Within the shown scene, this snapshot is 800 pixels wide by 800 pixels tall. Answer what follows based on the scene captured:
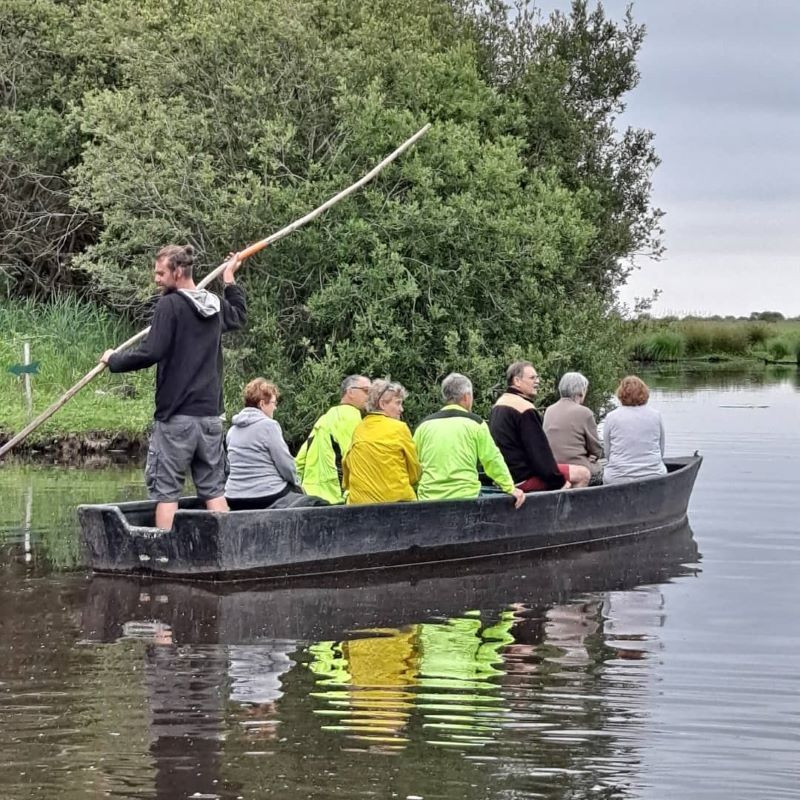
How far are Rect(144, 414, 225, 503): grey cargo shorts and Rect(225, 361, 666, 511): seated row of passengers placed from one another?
678 mm

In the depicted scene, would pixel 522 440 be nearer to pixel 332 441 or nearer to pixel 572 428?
pixel 572 428

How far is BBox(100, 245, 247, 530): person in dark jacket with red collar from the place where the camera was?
33.0 ft

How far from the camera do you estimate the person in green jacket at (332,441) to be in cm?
1130

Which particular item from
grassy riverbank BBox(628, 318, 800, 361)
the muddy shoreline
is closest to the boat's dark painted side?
the muddy shoreline

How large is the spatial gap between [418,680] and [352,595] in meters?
2.81

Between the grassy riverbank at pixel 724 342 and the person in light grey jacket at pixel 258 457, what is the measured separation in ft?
124

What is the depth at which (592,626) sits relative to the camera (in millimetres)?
9156

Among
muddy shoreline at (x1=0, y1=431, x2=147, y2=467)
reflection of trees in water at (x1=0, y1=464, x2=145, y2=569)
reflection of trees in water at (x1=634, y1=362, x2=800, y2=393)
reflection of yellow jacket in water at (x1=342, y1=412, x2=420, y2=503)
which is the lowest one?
reflection of trees in water at (x1=0, y1=464, x2=145, y2=569)

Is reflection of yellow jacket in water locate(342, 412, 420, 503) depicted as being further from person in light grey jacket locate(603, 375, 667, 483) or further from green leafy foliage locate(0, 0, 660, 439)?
green leafy foliage locate(0, 0, 660, 439)

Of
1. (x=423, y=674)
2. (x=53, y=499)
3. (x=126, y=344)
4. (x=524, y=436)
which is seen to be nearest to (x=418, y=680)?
(x=423, y=674)

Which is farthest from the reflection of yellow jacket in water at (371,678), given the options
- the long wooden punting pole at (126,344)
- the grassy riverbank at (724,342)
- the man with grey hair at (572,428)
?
the grassy riverbank at (724,342)

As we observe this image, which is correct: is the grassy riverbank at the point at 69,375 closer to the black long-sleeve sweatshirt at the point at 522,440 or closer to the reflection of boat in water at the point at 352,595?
the black long-sleeve sweatshirt at the point at 522,440

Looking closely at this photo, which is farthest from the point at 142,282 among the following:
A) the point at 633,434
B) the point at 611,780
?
the point at 611,780

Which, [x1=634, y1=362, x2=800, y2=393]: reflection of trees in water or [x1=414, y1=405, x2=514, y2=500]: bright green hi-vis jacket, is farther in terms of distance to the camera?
[x1=634, y1=362, x2=800, y2=393]: reflection of trees in water
